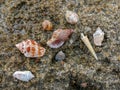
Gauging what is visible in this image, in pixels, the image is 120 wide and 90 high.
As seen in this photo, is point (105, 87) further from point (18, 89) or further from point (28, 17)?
point (28, 17)

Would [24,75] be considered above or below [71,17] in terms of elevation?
below

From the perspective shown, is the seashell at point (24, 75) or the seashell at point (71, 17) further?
the seashell at point (71, 17)

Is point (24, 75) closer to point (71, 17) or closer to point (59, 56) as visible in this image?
point (59, 56)

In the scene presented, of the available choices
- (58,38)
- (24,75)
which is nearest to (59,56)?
(58,38)

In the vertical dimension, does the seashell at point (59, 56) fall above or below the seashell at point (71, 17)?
below

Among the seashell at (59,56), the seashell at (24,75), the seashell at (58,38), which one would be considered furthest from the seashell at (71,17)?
the seashell at (24,75)

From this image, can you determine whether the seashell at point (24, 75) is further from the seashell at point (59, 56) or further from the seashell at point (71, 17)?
the seashell at point (71, 17)
